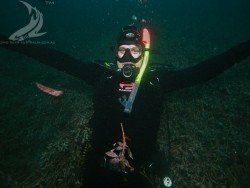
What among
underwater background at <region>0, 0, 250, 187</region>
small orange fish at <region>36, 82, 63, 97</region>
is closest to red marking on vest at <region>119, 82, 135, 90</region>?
underwater background at <region>0, 0, 250, 187</region>

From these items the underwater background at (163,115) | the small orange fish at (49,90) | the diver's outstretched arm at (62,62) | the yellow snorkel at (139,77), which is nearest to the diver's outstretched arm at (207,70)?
the underwater background at (163,115)

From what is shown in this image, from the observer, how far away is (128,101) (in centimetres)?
424

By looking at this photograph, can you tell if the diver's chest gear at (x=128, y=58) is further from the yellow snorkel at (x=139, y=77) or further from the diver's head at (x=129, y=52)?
the yellow snorkel at (x=139, y=77)

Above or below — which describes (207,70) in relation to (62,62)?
above

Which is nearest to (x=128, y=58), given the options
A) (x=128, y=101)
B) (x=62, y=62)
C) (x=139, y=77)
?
(x=139, y=77)

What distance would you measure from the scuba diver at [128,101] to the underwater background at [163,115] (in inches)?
20.7

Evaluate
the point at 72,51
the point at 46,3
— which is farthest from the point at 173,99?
the point at 46,3

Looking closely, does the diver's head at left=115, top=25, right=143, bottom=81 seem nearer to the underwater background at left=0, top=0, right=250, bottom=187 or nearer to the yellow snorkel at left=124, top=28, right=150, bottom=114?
the yellow snorkel at left=124, top=28, right=150, bottom=114

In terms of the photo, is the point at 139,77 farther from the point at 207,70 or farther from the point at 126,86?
the point at 207,70

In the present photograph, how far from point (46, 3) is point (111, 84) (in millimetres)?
9867

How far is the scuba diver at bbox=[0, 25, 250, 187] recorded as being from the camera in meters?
4.16

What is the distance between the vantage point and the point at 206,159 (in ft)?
17.4

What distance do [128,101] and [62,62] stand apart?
7.14 ft

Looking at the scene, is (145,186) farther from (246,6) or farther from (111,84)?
(246,6)
